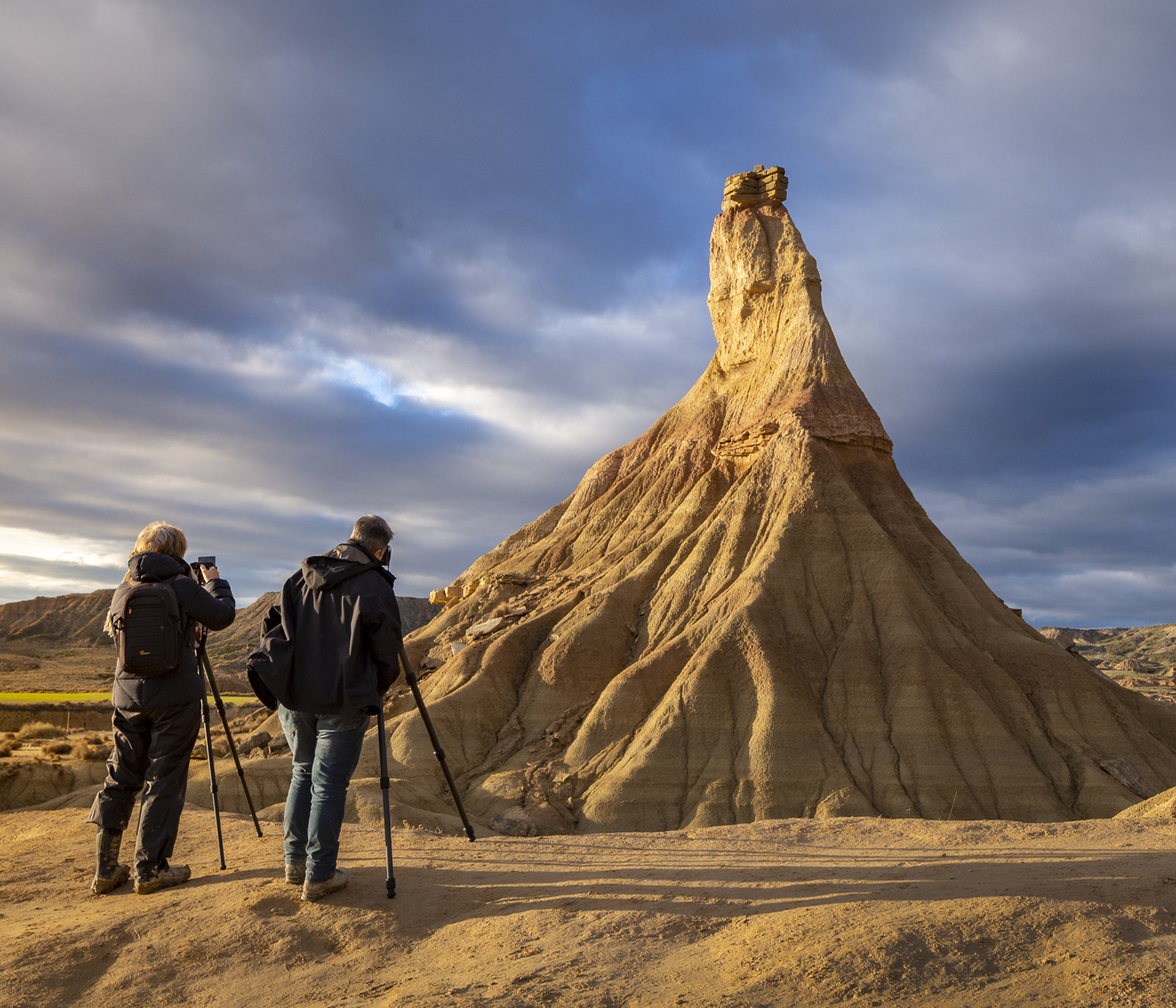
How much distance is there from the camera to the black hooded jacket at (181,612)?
6559 millimetres

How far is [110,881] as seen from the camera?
653cm

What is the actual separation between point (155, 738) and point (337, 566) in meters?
2.09

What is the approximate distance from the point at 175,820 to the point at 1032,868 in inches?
246

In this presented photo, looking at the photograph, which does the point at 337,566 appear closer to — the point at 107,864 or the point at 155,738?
the point at 155,738

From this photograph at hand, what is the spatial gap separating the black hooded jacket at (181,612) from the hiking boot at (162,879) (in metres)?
1.20

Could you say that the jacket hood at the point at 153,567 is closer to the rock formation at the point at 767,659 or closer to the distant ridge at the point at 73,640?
the rock formation at the point at 767,659

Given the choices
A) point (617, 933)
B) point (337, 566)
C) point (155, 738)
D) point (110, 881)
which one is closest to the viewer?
point (617, 933)

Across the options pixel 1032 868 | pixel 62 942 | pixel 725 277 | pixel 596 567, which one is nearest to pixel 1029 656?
pixel 596 567

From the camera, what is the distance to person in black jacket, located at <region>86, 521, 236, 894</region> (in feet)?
21.4

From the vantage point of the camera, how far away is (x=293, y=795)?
6160 mm

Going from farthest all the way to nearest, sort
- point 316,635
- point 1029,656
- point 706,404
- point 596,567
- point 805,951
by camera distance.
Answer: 1. point 706,404
2. point 596,567
3. point 1029,656
4. point 316,635
5. point 805,951

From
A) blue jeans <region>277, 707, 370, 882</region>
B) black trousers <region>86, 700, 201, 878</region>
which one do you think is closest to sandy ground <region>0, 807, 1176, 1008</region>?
blue jeans <region>277, 707, 370, 882</region>

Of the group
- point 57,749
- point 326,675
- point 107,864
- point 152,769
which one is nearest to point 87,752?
point 57,749

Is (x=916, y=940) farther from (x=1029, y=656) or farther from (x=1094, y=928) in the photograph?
(x=1029, y=656)
